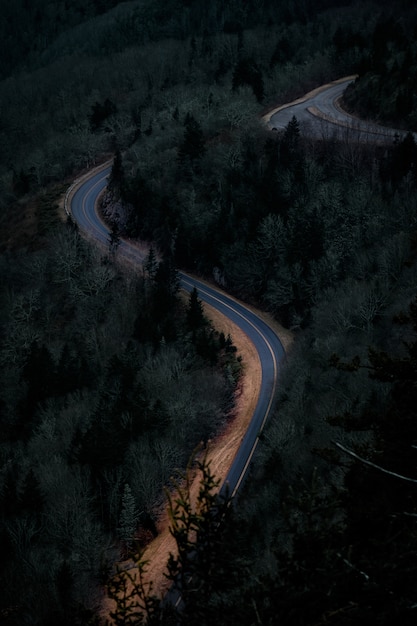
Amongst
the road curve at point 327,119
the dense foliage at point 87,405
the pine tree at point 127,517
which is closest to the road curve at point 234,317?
the dense foliage at point 87,405

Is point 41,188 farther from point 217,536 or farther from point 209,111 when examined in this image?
point 217,536

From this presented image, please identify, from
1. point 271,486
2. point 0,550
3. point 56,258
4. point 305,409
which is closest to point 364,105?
point 56,258

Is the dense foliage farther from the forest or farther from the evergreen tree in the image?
the evergreen tree

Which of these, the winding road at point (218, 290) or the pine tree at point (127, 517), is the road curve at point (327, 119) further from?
the pine tree at point (127, 517)

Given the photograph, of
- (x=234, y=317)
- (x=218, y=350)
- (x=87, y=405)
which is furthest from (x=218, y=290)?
(x=87, y=405)

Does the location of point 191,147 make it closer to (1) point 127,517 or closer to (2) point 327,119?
(2) point 327,119
